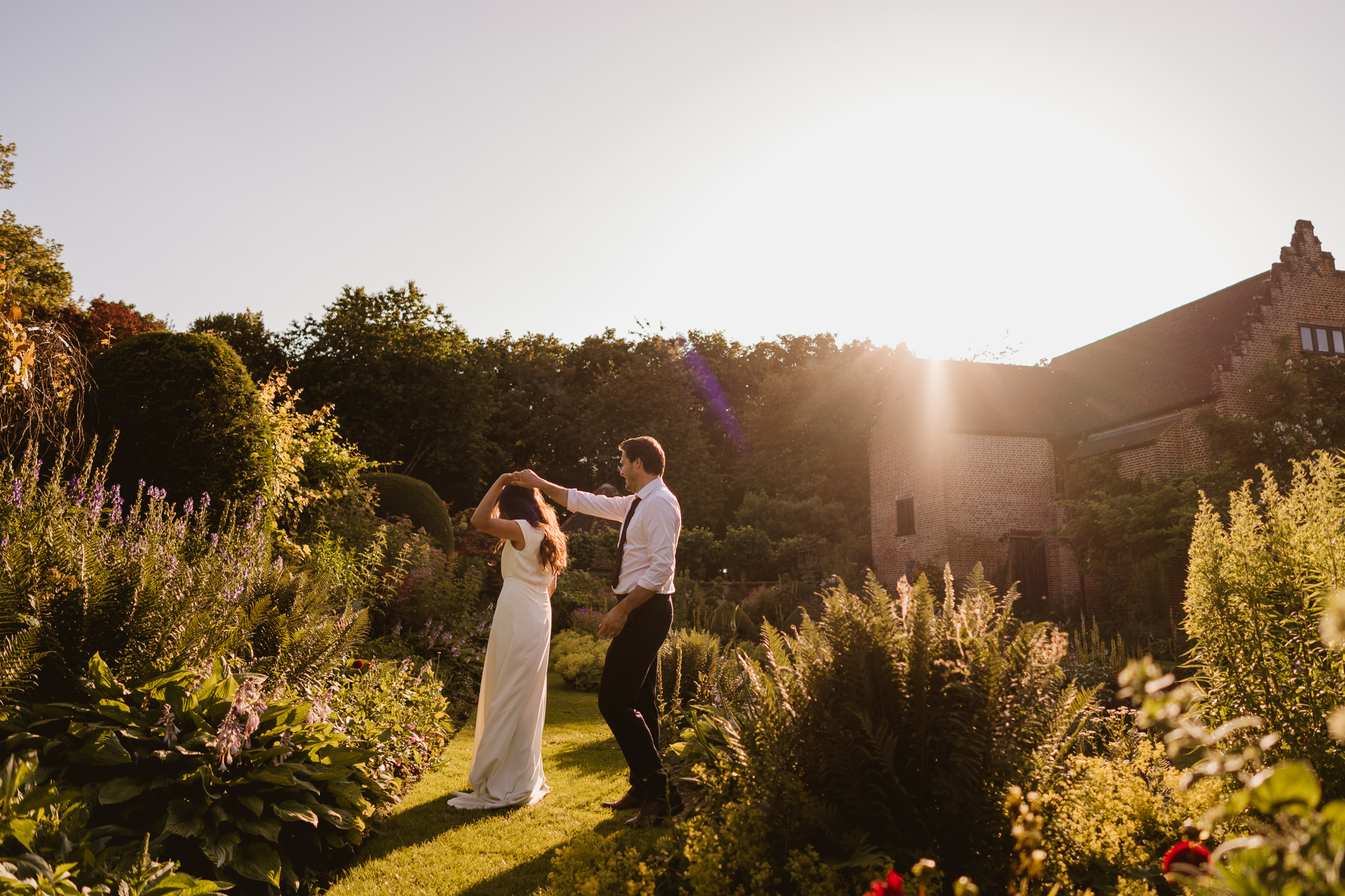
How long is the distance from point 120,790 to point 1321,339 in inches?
1091

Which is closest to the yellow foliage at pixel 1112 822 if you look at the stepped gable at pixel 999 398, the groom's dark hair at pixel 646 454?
the groom's dark hair at pixel 646 454

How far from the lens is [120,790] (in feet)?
11.2

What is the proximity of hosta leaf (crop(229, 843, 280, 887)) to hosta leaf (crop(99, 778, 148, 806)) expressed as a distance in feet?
1.67

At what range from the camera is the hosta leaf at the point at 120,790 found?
11.0 ft

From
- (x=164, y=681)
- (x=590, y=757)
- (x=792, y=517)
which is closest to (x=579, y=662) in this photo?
(x=590, y=757)

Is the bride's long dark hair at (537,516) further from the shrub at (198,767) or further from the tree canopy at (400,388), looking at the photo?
the tree canopy at (400,388)

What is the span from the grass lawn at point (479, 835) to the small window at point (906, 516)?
19.1m

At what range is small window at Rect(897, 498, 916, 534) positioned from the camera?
24578 mm

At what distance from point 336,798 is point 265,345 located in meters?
31.6

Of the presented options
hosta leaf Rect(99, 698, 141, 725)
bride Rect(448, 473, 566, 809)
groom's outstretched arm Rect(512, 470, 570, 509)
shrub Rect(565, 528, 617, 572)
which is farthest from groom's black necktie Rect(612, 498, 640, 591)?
shrub Rect(565, 528, 617, 572)

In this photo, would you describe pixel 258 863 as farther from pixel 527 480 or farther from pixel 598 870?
pixel 527 480

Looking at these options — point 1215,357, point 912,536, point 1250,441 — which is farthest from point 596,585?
point 1215,357

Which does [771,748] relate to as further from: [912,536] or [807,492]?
[807,492]

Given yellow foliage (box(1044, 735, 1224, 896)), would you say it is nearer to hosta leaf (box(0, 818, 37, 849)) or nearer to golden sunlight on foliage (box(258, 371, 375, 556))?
hosta leaf (box(0, 818, 37, 849))
